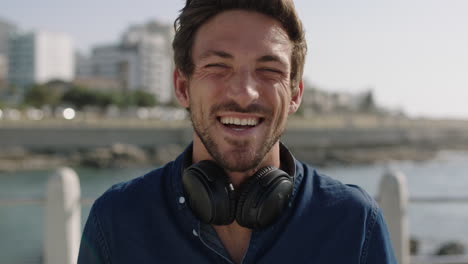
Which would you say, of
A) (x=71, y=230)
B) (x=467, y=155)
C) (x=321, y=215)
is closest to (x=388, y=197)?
(x=71, y=230)

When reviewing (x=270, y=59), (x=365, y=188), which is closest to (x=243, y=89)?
(x=270, y=59)

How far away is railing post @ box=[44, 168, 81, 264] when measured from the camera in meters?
3.95

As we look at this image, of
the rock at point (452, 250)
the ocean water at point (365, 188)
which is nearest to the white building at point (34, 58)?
the ocean water at point (365, 188)

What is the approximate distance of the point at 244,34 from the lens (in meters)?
1.42

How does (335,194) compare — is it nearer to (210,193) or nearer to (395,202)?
(210,193)

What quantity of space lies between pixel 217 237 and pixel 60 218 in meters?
2.87

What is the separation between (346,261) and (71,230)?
3043 millimetres

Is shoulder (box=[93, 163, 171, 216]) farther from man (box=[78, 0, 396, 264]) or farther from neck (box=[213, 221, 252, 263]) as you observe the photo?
neck (box=[213, 221, 252, 263])

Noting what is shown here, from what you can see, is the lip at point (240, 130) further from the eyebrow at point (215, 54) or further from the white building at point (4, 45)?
the white building at point (4, 45)

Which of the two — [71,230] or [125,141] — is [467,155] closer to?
[125,141]

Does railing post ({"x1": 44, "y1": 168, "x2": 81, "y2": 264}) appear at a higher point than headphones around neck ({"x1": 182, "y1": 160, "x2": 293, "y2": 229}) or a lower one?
lower

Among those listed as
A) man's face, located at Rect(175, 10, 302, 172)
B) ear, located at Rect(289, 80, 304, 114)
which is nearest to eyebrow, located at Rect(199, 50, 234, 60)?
man's face, located at Rect(175, 10, 302, 172)

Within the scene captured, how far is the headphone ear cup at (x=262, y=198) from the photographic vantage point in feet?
4.52

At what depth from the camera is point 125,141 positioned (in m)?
44.6
